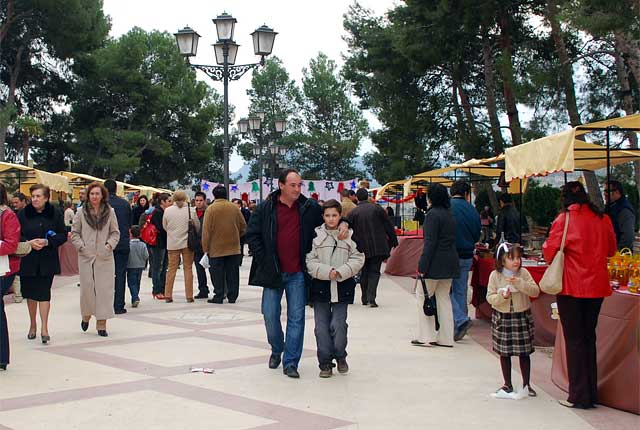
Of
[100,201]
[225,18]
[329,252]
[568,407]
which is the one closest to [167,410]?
[329,252]

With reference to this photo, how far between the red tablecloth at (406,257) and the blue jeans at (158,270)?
6301 mm

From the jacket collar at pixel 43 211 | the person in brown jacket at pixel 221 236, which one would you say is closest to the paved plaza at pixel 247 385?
the jacket collar at pixel 43 211

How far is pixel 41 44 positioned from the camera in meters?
38.4

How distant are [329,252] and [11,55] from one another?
3494 cm

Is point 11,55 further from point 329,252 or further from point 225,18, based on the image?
point 329,252

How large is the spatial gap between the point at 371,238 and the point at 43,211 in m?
5.31

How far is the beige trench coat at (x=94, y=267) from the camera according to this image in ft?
29.6

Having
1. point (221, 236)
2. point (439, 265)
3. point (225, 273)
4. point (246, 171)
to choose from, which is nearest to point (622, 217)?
point (439, 265)

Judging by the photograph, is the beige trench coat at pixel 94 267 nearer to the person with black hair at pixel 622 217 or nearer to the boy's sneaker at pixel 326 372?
the boy's sneaker at pixel 326 372

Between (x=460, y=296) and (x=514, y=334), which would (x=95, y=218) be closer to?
(x=460, y=296)

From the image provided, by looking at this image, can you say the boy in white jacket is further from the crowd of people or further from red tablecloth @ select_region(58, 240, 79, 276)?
red tablecloth @ select_region(58, 240, 79, 276)

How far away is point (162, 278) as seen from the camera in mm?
13109

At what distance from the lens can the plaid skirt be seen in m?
6.12

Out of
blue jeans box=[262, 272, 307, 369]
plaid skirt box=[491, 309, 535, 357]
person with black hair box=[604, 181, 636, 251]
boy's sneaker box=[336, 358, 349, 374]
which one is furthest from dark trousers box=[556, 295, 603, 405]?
person with black hair box=[604, 181, 636, 251]
